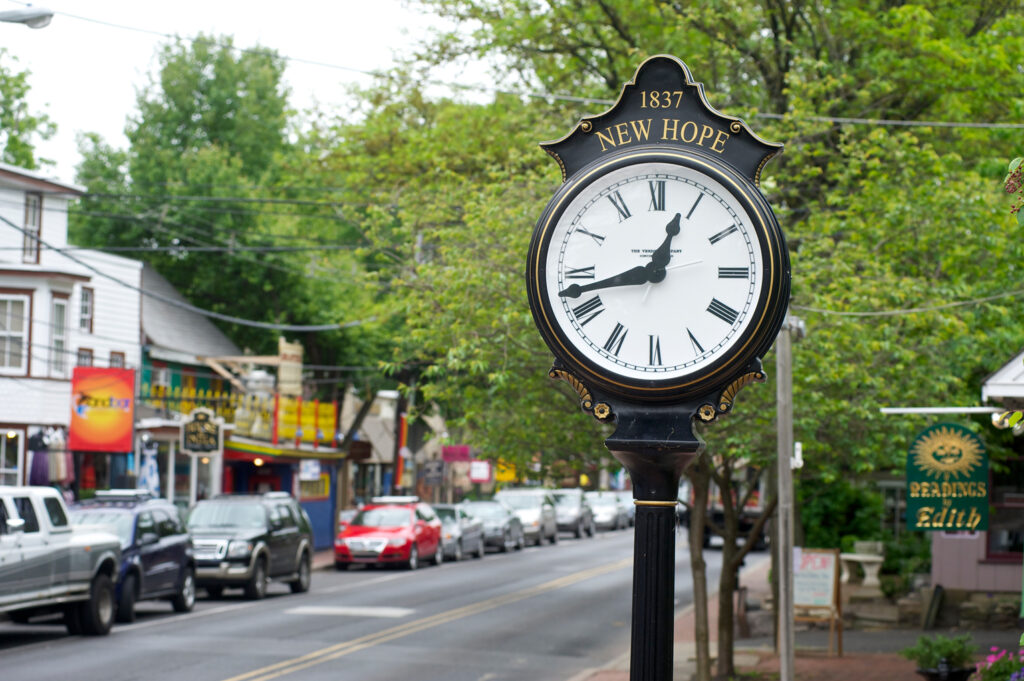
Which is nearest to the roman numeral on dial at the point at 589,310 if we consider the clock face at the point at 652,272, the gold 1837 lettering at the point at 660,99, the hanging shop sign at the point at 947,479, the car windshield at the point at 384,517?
the clock face at the point at 652,272

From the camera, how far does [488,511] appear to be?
41.5 meters

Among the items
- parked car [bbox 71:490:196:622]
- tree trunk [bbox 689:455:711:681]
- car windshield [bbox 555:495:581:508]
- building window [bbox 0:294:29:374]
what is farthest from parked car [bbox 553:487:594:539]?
tree trunk [bbox 689:455:711:681]

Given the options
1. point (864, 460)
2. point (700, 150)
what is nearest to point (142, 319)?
point (864, 460)

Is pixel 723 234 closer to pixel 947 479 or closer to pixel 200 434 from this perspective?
pixel 947 479

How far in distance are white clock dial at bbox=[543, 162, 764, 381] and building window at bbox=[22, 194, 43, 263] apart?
27599 millimetres

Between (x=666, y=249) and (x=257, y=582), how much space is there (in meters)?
20.7

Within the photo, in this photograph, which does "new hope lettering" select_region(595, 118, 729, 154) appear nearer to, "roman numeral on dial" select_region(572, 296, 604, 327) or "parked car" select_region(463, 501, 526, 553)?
"roman numeral on dial" select_region(572, 296, 604, 327)

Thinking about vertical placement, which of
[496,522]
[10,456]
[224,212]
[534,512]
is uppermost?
[224,212]

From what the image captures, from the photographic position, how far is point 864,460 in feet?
51.4

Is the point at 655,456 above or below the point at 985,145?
below

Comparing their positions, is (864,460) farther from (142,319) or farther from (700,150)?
(142,319)

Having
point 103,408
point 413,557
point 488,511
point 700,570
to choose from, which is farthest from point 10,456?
point 700,570

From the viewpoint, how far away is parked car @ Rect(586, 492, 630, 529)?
55500 mm

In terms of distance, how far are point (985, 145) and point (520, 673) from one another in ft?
37.7
